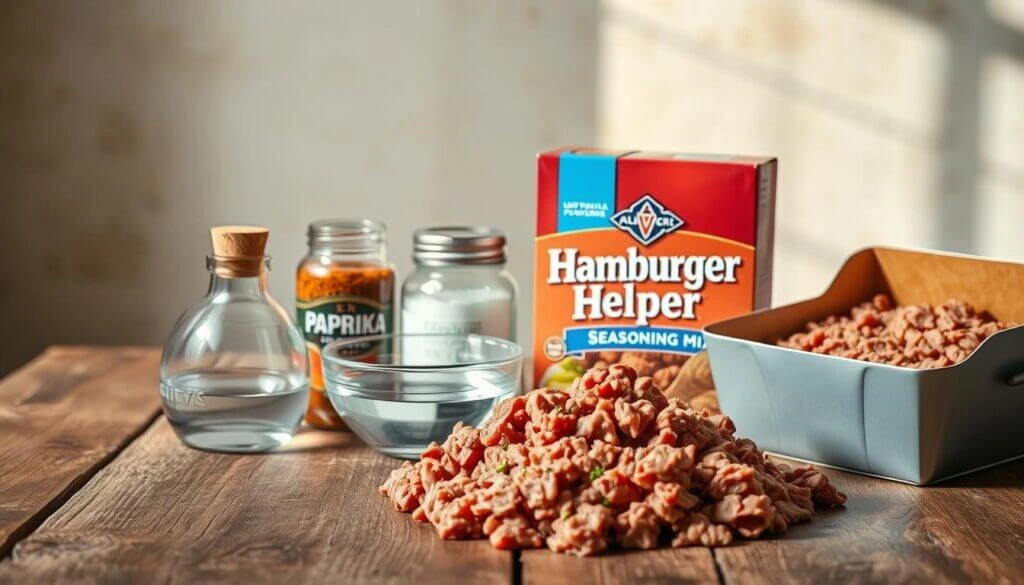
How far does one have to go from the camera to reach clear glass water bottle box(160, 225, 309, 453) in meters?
1.36

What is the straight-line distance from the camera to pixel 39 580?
97 cm

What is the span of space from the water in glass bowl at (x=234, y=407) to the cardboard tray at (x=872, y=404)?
473 millimetres

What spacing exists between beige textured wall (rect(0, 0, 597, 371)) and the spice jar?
1267 mm

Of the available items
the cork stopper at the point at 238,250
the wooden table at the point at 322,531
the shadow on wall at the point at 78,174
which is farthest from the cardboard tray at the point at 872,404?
the shadow on wall at the point at 78,174

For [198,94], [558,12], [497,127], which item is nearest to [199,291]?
[198,94]

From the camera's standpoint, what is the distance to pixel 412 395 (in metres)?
1.34

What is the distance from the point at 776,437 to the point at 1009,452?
247mm

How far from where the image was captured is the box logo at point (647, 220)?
1.45 m

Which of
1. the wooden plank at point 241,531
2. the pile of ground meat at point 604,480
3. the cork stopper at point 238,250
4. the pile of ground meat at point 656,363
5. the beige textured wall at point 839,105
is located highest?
the beige textured wall at point 839,105

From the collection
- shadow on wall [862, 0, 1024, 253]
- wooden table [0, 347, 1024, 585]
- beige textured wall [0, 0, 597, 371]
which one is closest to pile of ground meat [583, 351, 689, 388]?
wooden table [0, 347, 1024, 585]

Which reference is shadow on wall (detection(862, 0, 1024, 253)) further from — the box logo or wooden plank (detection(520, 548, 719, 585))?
wooden plank (detection(520, 548, 719, 585))

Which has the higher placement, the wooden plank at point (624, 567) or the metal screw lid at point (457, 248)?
the metal screw lid at point (457, 248)

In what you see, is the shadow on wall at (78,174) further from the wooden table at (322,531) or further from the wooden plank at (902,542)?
the wooden plank at (902,542)

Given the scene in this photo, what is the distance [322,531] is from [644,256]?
Answer: 0.55 m
